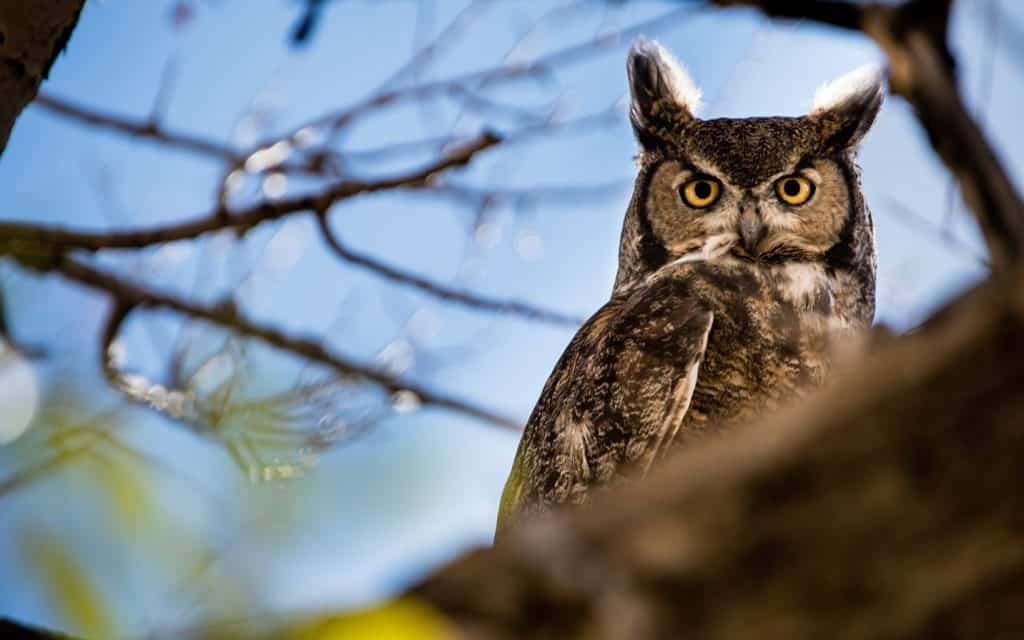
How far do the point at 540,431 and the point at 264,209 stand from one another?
2.67 feet

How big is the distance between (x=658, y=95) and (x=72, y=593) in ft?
9.78

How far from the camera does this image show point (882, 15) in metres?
0.85

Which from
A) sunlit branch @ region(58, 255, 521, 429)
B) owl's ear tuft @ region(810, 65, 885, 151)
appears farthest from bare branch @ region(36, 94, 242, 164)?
owl's ear tuft @ region(810, 65, 885, 151)

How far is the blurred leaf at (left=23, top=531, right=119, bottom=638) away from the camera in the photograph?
2.62 feet

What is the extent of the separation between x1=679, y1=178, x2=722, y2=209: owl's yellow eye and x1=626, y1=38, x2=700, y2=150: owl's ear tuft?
0.74 ft

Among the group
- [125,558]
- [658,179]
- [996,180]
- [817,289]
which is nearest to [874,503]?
→ [996,180]

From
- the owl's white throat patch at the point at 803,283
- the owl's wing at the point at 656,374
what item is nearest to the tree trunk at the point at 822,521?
the owl's wing at the point at 656,374

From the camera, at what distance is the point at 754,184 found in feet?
10.4

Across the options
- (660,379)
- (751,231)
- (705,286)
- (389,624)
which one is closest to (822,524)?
(389,624)

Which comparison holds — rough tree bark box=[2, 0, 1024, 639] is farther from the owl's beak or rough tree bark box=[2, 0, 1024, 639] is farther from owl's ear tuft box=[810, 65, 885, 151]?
owl's ear tuft box=[810, 65, 885, 151]

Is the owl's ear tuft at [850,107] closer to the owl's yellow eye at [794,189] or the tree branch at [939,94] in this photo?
the owl's yellow eye at [794,189]

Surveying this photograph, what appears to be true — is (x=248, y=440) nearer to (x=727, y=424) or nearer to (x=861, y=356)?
(x=861, y=356)

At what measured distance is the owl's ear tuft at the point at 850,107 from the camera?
342 centimetres

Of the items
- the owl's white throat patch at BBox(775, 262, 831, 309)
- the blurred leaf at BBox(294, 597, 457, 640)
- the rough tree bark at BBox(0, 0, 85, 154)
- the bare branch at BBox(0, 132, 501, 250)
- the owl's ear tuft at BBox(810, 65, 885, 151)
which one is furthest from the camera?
the owl's ear tuft at BBox(810, 65, 885, 151)
